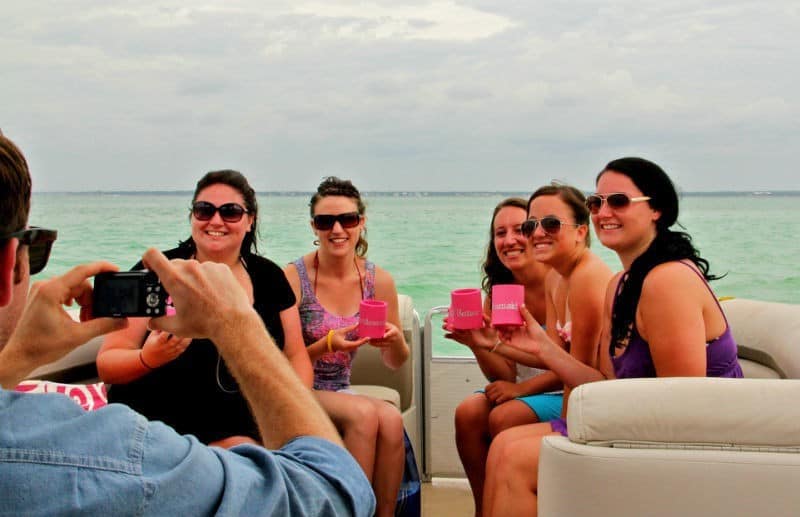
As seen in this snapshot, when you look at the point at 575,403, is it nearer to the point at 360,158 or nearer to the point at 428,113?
the point at 360,158

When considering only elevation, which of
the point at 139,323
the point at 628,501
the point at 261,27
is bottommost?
the point at 628,501

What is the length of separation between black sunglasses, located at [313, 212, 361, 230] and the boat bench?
5.19ft

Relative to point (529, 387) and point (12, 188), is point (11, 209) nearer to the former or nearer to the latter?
point (12, 188)

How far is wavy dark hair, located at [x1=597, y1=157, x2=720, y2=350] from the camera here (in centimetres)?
247

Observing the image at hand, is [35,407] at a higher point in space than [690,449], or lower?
higher

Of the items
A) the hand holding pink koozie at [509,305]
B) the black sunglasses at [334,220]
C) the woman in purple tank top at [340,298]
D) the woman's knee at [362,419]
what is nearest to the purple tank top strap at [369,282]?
the woman in purple tank top at [340,298]

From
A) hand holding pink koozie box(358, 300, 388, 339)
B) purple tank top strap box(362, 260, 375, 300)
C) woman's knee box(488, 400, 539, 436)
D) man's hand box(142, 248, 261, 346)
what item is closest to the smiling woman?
hand holding pink koozie box(358, 300, 388, 339)

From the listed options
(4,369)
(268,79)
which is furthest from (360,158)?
(4,369)

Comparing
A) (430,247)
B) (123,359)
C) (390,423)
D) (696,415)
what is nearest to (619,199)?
(696,415)

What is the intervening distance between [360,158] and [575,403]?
22.2m

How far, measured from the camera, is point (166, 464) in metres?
0.87

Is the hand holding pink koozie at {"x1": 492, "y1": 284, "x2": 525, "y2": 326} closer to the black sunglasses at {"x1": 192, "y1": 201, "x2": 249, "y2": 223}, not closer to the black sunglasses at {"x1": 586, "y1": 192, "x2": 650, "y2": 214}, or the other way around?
the black sunglasses at {"x1": 586, "y1": 192, "x2": 650, "y2": 214}

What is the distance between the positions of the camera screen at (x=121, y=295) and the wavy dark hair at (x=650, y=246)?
1545mm

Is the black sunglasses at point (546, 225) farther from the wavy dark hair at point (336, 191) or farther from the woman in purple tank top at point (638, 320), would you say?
the wavy dark hair at point (336, 191)
